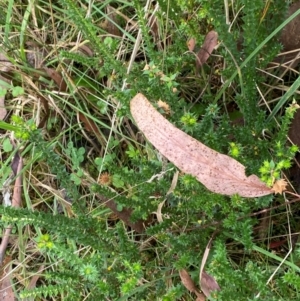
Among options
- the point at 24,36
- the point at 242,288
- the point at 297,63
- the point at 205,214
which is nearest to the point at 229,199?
the point at 205,214

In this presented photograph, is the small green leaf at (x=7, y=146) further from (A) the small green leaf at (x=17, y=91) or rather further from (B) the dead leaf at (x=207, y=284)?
(B) the dead leaf at (x=207, y=284)

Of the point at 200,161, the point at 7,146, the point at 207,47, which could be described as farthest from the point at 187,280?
the point at 7,146

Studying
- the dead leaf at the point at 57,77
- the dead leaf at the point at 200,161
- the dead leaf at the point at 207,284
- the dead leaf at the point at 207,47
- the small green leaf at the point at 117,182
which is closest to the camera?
the dead leaf at the point at 200,161

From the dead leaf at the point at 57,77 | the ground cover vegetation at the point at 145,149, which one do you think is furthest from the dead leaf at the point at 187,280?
the dead leaf at the point at 57,77

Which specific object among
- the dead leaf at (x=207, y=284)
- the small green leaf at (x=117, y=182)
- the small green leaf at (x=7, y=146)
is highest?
the small green leaf at (x=117, y=182)

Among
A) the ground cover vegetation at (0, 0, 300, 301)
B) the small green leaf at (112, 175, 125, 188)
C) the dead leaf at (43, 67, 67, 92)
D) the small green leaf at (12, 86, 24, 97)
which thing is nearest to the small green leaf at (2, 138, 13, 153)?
the ground cover vegetation at (0, 0, 300, 301)

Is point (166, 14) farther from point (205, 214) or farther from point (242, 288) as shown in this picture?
point (242, 288)
